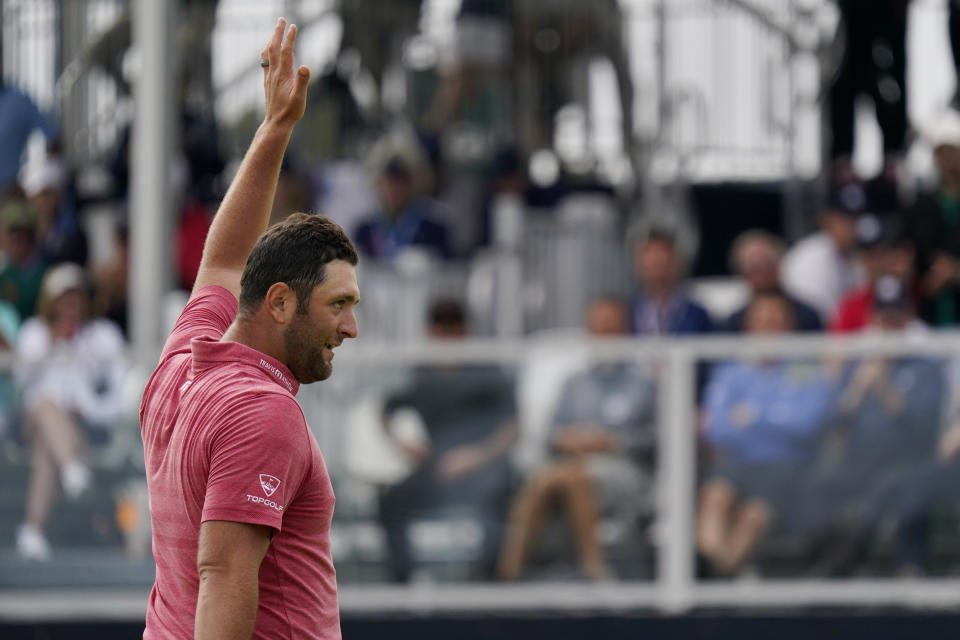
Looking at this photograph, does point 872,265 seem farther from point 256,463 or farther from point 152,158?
point 256,463

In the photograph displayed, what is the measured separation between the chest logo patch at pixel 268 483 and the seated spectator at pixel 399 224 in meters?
6.72

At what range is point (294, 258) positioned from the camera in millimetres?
3340

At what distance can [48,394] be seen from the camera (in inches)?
337

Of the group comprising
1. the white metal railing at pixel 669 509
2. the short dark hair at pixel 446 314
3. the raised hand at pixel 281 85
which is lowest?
the white metal railing at pixel 669 509

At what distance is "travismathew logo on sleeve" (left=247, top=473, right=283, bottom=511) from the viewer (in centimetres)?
315

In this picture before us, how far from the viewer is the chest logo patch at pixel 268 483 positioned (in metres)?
3.16

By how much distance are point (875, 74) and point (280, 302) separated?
27.3 feet

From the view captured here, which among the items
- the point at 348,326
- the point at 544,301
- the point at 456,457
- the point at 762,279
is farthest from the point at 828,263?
the point at 348,326

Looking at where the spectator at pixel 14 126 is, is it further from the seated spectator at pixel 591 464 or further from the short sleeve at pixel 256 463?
the short sleeve at pixel 256 463

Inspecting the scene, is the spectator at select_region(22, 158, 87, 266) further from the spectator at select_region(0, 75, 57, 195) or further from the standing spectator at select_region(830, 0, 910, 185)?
the standing spectator at select_region(830, 0, 910, 185)

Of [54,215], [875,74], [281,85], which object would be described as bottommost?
[54,215]

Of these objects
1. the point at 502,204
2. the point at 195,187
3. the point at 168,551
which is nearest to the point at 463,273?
the point at 502,204

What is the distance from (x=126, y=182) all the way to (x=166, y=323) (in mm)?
2663

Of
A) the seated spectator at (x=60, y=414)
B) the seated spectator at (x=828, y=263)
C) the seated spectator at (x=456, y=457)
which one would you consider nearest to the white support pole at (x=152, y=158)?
the seated spectator at (x=60, y=414)
